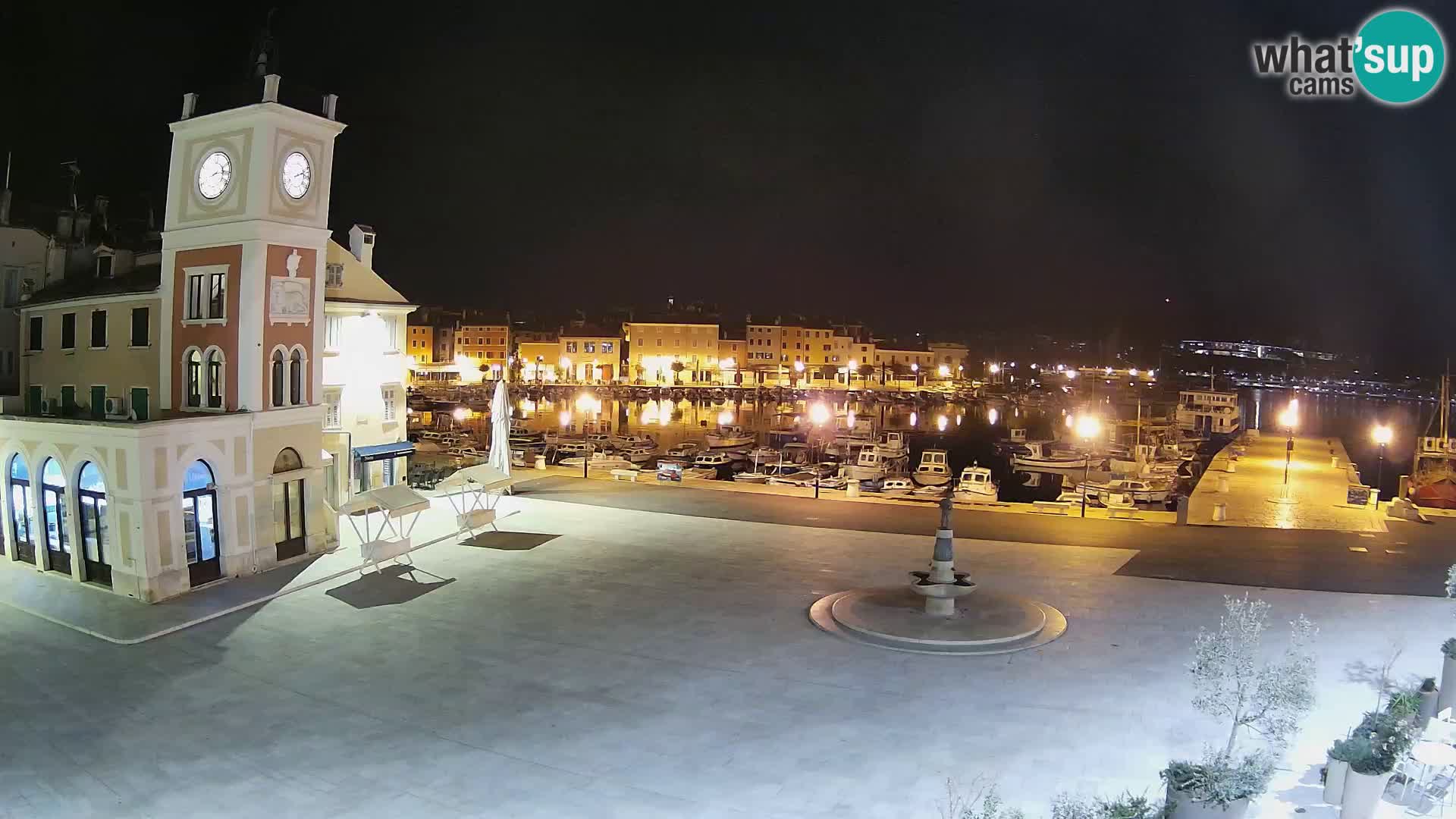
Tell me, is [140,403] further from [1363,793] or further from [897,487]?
[897,487]

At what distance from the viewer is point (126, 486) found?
13.2 m

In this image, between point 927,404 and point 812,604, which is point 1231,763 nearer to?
point 812,604

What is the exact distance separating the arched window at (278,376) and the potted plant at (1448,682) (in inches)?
634

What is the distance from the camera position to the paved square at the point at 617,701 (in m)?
7.65

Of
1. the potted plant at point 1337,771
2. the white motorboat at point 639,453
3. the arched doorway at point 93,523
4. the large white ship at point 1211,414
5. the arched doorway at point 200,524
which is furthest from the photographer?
the large white ship at point 1211,414

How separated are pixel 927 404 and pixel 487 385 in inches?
2037

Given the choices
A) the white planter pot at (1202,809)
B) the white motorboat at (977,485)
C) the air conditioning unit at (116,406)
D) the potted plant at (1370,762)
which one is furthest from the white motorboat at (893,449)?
the white planter pot at (1202,809)

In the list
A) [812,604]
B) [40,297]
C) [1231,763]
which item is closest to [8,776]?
[812,604]

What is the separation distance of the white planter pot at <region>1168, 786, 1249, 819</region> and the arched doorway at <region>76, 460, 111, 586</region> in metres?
14.6

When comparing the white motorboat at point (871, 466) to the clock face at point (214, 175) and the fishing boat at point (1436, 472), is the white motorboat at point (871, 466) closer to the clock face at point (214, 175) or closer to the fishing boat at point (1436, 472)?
the fishing boat at point (1436, 472)

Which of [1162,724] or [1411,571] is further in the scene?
[1411,571]

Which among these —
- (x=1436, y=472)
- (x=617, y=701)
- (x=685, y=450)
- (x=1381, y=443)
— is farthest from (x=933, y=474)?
(x=617, y=701)

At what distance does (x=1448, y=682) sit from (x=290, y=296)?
53.9 feet

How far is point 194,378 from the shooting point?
15.8m
